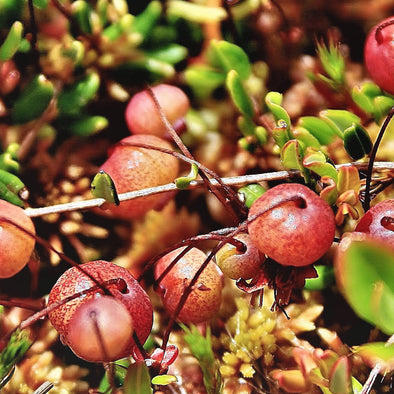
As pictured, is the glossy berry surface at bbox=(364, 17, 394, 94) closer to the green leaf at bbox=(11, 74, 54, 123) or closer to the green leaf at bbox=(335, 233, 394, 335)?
the green leaf at bbox=(335, 233, 394, 335)

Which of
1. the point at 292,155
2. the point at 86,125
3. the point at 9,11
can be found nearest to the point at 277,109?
the point at 292,155

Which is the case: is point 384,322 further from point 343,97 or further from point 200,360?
point 343,97

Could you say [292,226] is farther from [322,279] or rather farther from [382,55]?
[382,55]

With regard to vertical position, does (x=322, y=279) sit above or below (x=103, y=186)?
below

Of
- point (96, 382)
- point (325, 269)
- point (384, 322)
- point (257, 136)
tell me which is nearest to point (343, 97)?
point (257, 136)

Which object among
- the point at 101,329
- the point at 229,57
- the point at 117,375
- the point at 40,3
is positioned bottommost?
the point at 117,375
